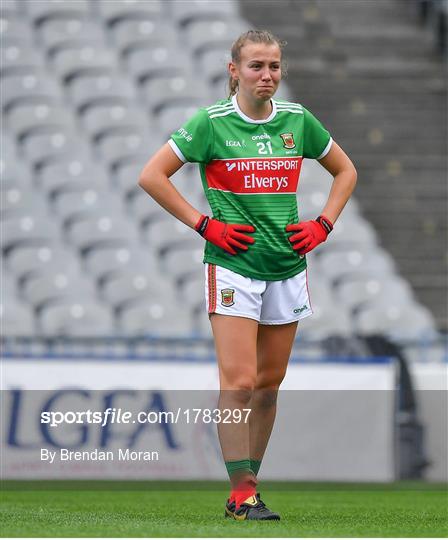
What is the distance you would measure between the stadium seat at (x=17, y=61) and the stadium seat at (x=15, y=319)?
3407 millimetres

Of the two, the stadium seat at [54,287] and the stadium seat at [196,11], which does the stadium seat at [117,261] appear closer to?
the stadium seat at [54,287]

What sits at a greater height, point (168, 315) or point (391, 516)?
point (391, 516)

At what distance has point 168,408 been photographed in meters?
9.03

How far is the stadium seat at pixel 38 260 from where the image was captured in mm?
12078

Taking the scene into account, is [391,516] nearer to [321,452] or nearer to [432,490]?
[432,490]

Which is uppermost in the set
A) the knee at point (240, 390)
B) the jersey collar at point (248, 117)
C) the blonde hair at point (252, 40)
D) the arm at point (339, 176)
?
the blonde hair at point (252, 40)

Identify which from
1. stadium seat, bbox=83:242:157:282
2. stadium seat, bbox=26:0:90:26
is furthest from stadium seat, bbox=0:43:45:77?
stadium seat, bbox=83:242:157:282

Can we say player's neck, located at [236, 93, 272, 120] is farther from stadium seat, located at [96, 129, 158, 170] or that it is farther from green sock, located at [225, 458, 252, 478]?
stadium seat, located at [96, 129, 158, 170]

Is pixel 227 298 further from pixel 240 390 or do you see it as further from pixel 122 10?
pixel 122 10

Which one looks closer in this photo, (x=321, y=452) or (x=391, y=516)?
(x=391, y=516)

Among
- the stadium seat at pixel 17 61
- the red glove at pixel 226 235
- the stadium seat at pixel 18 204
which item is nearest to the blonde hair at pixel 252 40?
the red glove at pixel 226 235

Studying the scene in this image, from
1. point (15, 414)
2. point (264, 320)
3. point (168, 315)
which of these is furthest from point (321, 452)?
point (264, 320)

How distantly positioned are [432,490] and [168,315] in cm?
408

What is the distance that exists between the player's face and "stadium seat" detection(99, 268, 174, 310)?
7.21 metres
